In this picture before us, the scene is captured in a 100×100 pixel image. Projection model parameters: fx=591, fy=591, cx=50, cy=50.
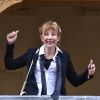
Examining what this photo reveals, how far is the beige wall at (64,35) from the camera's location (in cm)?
901

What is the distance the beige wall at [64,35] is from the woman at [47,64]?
13.7 feet

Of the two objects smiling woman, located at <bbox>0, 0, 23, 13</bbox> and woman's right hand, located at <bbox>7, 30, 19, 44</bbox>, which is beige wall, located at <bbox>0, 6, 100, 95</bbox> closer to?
smiling woman, located at <bbox>0, 0, 23, 13</bbox>

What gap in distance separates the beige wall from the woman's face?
4274 mm

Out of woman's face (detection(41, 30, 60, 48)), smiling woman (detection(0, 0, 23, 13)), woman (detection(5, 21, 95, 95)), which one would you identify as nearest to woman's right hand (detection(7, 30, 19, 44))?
woman (detection(5, 21, 95, 95))

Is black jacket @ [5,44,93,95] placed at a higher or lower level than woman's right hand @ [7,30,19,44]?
lower

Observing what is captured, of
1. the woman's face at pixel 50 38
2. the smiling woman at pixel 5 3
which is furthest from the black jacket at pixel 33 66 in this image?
the smiling woman at pixel 5 3

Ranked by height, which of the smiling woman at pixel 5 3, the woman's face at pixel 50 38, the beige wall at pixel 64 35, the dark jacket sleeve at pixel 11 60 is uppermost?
the smiling woman at pixel 5 3

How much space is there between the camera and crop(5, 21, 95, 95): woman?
15.3 feet

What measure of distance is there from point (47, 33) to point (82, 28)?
4.59 metres

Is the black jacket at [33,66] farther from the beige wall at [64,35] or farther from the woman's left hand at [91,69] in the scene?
the beige wall at [64,35]

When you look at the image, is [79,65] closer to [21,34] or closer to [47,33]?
[21,34]

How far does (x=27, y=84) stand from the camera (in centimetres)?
473

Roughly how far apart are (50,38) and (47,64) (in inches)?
9.0

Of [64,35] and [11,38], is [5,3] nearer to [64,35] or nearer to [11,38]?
[11,38]
